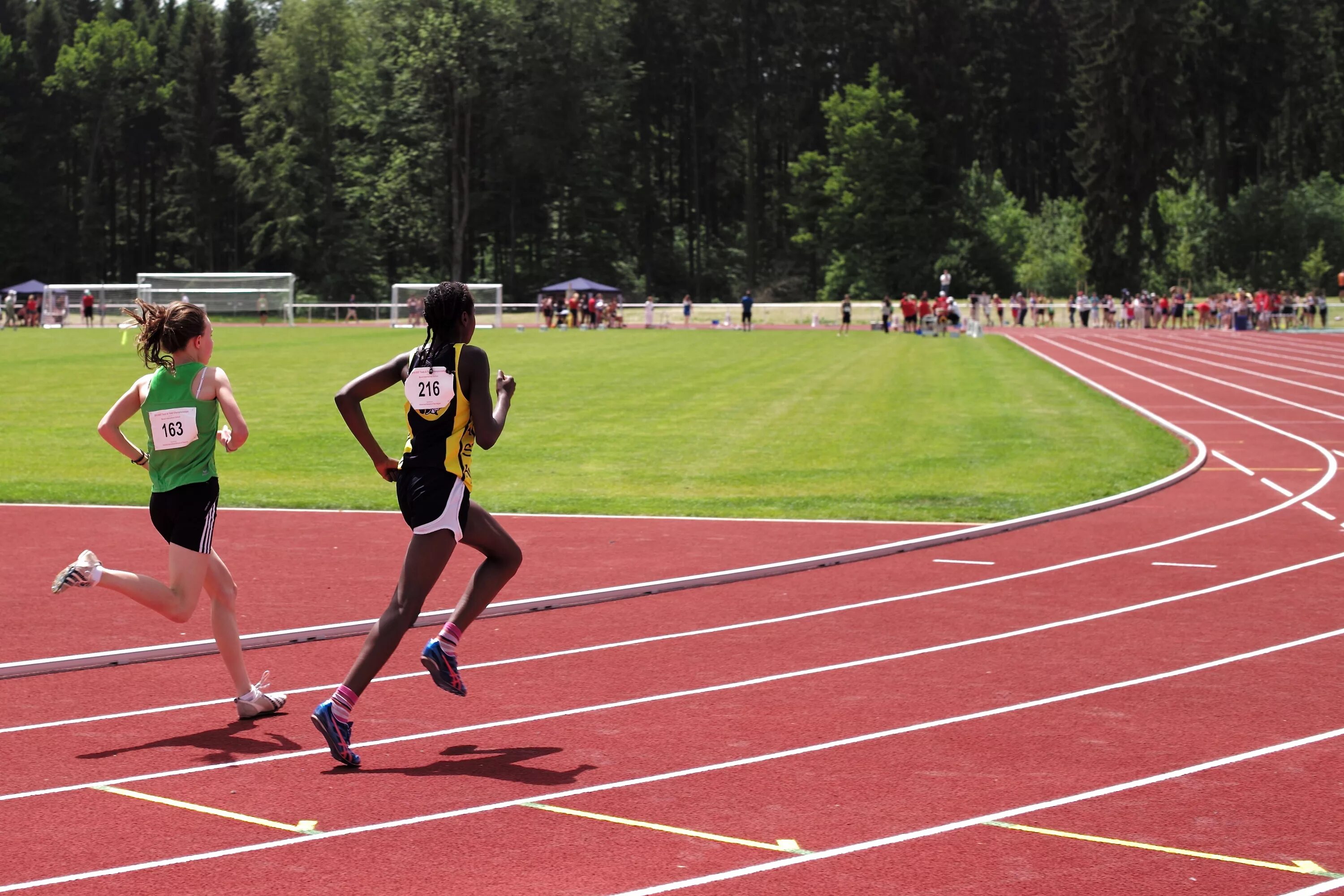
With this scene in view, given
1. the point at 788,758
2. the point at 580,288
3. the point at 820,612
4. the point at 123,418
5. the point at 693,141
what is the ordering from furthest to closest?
the point at 693,141 < the point at 580,288 < the point at 820,612 < the point at 123,418 < the point at 788,758

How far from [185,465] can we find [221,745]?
1245 mm

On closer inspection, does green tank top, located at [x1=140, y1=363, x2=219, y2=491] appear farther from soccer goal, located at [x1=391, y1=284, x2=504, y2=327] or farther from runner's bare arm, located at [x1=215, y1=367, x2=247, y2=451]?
soccer goal, located at [x1=391, y1=284, x2=504, y2=327]

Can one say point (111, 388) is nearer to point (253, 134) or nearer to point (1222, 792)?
point (1222, 792)

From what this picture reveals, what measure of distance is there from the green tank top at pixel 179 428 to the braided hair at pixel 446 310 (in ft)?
3.66

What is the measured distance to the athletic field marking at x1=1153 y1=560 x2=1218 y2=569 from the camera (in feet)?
35.0

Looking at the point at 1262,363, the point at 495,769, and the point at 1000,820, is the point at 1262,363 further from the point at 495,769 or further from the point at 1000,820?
the point at 495,769

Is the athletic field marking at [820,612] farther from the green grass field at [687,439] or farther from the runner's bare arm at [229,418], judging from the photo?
the green grass field at [687,439]

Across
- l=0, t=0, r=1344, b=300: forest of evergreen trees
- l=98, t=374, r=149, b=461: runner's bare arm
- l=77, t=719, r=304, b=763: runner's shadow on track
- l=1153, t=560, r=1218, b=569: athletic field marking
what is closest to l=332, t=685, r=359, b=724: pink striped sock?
l=77, t=719, r=304, b=763: runner's shadow on track

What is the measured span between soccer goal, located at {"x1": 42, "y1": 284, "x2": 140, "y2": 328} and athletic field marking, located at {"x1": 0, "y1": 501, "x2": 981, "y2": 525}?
55.9 meters

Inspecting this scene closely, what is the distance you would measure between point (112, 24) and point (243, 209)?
17.8 m

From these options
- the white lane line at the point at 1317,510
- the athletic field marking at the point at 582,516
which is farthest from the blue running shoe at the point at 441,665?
the white lane line at the point at 1317,510

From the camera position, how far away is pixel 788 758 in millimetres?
6141

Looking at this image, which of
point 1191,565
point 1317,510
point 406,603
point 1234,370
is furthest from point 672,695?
point 1234,370

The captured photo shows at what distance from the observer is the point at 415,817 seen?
5.38 m
